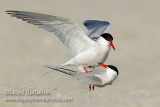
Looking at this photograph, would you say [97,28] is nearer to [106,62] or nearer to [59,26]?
[59,26]

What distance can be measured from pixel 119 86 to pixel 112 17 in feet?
13.1

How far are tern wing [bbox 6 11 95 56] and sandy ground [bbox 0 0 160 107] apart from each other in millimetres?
661

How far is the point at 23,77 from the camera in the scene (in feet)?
27.8

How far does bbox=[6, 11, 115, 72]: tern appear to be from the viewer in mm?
6215

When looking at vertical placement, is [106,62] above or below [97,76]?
below

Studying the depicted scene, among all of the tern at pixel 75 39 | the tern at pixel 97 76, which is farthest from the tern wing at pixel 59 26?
the tern at pixel 97 76

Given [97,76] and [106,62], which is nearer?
[97,76]

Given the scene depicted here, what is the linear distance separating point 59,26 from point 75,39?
0.28 metres

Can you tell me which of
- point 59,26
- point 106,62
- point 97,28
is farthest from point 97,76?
point 106,62

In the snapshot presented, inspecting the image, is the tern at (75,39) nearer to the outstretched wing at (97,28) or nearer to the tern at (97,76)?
the tern at (97,76)

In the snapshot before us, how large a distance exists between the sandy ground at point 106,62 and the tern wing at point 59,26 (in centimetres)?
66

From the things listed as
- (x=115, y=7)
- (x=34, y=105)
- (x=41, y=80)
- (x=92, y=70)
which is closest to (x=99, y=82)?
(x=92, y=70)

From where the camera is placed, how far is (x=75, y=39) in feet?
20.9

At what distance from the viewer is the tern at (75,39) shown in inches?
245
